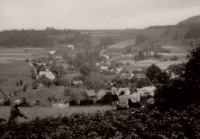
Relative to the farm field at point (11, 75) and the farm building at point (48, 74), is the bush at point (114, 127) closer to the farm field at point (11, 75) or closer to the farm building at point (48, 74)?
the farm field at point (11, 75)

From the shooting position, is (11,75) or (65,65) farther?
(65,65)

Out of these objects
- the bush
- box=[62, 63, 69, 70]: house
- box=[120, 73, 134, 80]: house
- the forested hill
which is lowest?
box=[120, 73, 134, 80]: house

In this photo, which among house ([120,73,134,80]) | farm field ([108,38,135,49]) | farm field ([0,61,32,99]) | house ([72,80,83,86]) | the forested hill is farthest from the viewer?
farm field ([108,38,135,49])

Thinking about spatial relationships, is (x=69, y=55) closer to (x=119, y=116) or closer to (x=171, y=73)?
(x=171, y=73)

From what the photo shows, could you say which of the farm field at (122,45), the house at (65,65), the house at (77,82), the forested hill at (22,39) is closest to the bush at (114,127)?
the forested hill at (22,39)

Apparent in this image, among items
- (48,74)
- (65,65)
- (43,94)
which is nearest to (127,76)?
(65,65)

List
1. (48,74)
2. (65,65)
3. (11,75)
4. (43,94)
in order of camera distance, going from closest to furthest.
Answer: (11,75) < (43,94) < (48,74) < (65,65)

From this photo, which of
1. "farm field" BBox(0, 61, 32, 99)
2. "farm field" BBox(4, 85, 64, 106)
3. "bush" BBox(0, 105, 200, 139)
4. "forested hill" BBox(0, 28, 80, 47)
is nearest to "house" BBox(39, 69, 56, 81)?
"farm field" BBox(4, 85, 64, 106)

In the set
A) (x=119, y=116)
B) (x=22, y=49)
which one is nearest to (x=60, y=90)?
(x=22, y=49)

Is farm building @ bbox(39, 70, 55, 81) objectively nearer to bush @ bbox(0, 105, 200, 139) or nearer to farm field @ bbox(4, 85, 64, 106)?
farm field @ bbox(4, 85, 64, 106)

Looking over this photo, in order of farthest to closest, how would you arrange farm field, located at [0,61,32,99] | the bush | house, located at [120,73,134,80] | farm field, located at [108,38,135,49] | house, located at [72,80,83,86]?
farm field, located at [108,38,135,49]
house, located at [120,73,134,80]
house, located at [72,80,83,86]
farm field, located at [0,61,32,99]
the bush

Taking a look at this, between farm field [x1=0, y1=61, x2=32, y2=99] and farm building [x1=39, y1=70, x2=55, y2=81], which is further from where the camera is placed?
farm building [x1=39, y1=70, x2=55, y2=81]

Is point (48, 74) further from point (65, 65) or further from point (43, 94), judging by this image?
point (65, 65)
